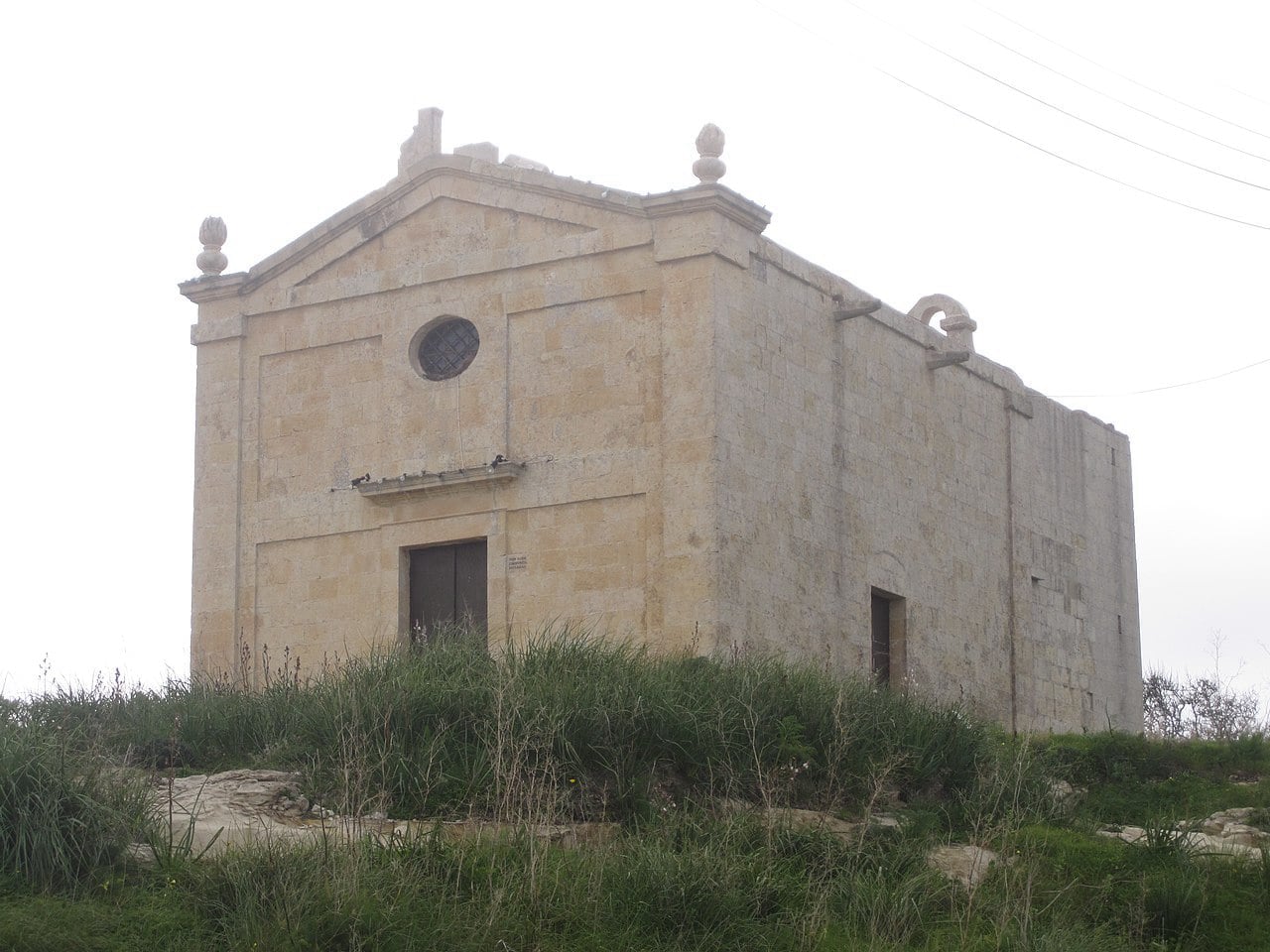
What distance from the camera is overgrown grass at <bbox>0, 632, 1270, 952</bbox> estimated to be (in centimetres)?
1113

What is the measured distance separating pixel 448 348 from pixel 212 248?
3860 mm

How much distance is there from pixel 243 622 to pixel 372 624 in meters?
1.92

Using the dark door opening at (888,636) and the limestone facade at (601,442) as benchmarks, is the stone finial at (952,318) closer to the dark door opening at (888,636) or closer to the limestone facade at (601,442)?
the limestone facade at (601,442)

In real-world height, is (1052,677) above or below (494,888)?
above

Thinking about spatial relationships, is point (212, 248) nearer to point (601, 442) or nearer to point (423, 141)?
point (423, 141)

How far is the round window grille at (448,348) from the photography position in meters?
21.7

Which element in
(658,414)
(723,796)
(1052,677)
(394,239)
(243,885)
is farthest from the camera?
(1052,677)

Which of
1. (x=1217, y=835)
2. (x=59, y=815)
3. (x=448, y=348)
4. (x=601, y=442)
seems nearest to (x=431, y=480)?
(x=448, y=348)

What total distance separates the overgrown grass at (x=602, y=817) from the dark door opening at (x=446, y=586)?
4.47 meters

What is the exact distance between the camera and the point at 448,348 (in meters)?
21.9

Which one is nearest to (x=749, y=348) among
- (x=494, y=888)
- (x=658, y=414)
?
(x=658, y=414)

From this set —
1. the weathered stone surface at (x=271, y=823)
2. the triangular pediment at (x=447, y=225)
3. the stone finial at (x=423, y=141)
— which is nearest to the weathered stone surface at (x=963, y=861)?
the weathered stone surface at (x=271, y=823)

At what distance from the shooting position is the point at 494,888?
1147 cm

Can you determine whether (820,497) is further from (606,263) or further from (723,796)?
(723,796)
